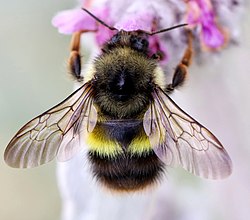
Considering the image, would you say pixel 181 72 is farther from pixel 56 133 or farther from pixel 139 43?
pixel 56 133

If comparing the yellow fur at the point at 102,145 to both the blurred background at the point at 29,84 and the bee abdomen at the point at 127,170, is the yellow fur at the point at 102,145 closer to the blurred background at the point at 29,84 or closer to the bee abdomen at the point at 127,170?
the bee abdomen at the point at 127,170

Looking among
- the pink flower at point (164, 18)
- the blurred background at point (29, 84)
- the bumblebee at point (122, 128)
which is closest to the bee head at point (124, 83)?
the bumblebee at point (122, 128)

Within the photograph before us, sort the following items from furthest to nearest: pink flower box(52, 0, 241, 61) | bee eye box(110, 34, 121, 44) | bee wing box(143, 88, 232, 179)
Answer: pink flower box(52, 0, 241, 61) → bee eye box(110, 34, 121, 44) → bee wing box(143, 88, 232, 179)

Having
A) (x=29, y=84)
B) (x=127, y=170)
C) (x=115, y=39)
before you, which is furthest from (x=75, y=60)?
(x=29, y=84)

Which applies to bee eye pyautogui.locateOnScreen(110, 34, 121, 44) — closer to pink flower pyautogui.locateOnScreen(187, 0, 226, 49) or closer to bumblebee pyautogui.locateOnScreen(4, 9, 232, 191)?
bumblebee pyautogui.locateOnScreen(4, 9, 232, 191)

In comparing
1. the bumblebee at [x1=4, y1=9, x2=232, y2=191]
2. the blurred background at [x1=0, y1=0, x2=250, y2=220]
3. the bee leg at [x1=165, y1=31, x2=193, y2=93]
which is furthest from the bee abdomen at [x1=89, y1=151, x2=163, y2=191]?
the blurred background at [x1=0, y1=0, x2=250, y2=220]

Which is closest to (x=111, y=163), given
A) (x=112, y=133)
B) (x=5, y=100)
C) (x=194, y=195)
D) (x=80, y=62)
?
(x=112, y=133)
